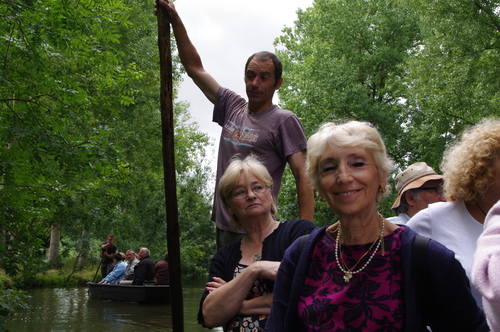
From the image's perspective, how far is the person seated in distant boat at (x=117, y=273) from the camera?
18.9 m

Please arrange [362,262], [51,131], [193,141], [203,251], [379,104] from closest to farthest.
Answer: [362,262]
[51,131]
[379,104]
[203,251]
[193,141]

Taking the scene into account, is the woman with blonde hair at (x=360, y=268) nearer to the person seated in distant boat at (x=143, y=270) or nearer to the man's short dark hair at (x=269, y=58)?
the man's short dark hair at (x=269, y=58)

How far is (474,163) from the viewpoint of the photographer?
226 centimetres

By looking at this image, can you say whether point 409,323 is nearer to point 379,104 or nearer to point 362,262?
point 362,262

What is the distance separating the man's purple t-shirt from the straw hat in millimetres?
1156

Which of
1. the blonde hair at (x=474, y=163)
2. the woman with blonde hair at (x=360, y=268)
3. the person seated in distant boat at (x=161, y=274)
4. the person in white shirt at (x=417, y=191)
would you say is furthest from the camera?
the person seated in distant boat at (x=161, y=274)

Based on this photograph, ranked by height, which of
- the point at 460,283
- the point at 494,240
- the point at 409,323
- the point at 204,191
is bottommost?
the point at 409,323

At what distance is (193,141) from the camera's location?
3934 cm

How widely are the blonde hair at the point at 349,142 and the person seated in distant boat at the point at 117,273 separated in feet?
57.5

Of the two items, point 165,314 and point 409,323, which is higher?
point 409,323

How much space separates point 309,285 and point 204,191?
33.8 m

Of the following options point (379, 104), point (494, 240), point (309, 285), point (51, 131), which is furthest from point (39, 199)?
point (379, 104)

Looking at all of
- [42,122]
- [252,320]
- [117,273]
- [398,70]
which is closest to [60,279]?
[117,273]

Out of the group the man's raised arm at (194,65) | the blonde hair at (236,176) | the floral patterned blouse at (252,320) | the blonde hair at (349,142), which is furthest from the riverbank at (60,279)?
the blonde hair at (349,142)
